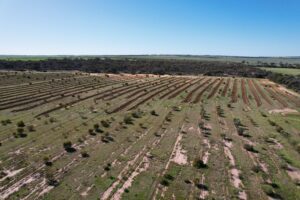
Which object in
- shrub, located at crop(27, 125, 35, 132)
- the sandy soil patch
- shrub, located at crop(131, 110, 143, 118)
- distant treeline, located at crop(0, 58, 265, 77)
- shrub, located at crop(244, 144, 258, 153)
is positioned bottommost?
distant treeline, located at crop(0, 58, 265, 77)

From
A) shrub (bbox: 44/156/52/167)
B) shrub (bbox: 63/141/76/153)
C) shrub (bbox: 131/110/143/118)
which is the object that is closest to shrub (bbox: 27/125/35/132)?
shrub (bbox: 63/141/76/153)

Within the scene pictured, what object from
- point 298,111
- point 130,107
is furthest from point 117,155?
point 298,111

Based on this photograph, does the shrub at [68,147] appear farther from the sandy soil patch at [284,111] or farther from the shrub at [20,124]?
the sandy soil patch at [284,111]

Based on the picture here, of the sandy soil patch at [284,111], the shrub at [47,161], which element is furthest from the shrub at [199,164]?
the sandy soil patch at [284,111]

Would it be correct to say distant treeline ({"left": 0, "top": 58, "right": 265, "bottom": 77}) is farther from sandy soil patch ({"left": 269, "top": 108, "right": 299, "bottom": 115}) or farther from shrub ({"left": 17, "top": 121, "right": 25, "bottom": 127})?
shrub ({"left": 17, "top": 121, "right": 25, "bottom": 127})

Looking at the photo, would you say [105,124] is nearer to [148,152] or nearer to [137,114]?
[137,114]

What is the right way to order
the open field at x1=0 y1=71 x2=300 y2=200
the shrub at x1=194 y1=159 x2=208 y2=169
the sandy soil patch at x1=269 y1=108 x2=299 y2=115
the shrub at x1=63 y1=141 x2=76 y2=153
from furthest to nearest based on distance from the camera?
Result: 1. the sandy soil patch at x1=269 y1=108 x2=299 y2=115
2. the shrub at x1=63 y1=141 x2=76 y2=153
3. the shrub at x1=194 y1=159 x2=208 y2=169
4. the open field at x1=0 y1=71 x2=300 y2=200

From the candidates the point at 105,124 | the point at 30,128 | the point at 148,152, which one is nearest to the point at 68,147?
the point at 148,152

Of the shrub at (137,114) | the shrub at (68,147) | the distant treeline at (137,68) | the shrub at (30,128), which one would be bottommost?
the distant treeline at (137,68)
